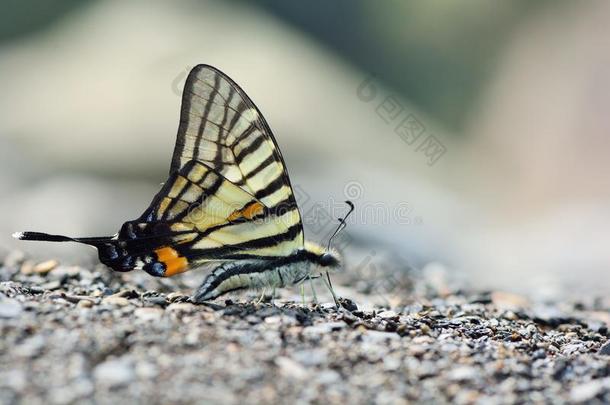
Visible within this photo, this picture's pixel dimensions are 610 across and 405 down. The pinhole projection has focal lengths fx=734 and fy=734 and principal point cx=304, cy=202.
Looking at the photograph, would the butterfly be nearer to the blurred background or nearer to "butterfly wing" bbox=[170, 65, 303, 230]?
"butterfly wing" bbox=[170, 65, 303, 230]

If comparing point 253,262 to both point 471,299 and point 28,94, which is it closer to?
point 471,299

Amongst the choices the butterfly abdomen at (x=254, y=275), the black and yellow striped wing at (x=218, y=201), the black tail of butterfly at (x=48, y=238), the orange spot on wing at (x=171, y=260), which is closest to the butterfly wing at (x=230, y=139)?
the black and yellow striped wing at (x=218, y=201)

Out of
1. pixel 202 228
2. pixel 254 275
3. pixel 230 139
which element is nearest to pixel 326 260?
pixel 254 275

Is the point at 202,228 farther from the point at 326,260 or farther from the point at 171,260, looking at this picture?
the point at 326,260

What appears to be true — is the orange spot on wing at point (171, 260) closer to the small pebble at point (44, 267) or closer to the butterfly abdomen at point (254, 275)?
the butterfly abdomen at point (254, 275)

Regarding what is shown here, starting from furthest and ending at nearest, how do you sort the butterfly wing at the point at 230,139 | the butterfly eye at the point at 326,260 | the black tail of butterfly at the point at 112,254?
the butterfly eye at the point at 326,260 < the black tail of butterfly at the point at 112,254 < the butterfly wing at the point at 230,139

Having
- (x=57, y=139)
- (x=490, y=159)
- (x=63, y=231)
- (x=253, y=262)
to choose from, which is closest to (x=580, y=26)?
(x=490, y=159)
